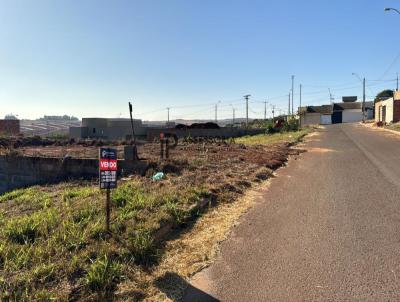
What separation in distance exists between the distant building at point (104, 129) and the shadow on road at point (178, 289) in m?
45.6

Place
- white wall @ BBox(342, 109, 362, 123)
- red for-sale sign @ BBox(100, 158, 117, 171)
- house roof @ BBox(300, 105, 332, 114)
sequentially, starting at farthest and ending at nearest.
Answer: house roof @ BBox(300, 105, 332, 114)
white wall @ BBox(342, 109, 362, 123)
red for-sale sign @ BBox(100, 158, 117, 171)

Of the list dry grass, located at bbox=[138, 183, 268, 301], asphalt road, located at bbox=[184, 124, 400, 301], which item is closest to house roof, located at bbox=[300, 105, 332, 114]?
asphalt road, located at bbox=[184, 124, 400, 301]

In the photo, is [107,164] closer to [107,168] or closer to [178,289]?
[107,168]

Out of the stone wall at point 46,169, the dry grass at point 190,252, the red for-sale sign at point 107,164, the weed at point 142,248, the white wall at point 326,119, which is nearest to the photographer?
the dry grass at point 190,252

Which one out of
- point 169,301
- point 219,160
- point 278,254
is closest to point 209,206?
point 278,254

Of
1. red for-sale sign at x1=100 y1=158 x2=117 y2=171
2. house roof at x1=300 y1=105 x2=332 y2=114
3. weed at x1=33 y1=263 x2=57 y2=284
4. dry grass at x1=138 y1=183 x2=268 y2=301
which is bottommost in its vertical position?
dry grass at x1=138 y1=183 x2=268 y2=301

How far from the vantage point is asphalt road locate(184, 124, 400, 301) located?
171 inches

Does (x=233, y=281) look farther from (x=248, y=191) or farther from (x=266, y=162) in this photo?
(x=266, y=162)

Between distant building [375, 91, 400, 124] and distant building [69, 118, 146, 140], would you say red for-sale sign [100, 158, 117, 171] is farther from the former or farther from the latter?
distant building [375, 91, 400, 124]

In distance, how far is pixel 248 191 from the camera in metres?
9.73

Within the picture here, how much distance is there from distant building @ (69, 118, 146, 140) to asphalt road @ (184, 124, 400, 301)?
42263 mm

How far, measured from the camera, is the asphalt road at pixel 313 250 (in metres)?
4.34

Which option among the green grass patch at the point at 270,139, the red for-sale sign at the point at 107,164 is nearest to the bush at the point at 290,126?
the green grass patch at the point at 270,139

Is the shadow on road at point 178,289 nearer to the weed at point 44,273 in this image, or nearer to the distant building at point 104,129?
the weed at point 44,273
